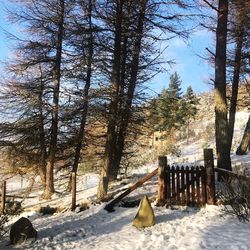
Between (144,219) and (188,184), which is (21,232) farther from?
(188,184)

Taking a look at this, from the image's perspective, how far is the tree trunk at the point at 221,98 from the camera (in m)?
12.7

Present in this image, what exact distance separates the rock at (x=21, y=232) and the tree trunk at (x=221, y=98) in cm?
681

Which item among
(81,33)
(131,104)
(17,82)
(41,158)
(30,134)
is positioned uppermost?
(81,33)

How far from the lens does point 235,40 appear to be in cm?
1873

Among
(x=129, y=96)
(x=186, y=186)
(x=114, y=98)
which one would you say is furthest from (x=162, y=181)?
(x=129, y=96)

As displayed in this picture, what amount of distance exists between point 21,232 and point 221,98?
777 cm

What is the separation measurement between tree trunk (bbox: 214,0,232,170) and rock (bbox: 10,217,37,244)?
22.3 ft

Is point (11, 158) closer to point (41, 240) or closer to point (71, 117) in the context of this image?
point (71, 117)

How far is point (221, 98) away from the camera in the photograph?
12.9 metres

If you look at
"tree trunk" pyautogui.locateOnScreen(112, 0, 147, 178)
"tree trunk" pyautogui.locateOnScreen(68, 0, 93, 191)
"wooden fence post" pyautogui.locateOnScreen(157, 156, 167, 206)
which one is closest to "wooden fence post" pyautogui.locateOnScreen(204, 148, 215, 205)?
"wooden fence post" pyautogui.locateOnScreen(157, 156, 167, 206)

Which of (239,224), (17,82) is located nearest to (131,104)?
(17,82)

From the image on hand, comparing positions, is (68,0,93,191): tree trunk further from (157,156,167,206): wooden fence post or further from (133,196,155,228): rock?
(133,196,155,228): rock

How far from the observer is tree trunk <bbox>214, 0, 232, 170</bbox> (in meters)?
12.7

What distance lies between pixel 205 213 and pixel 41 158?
384 inches
